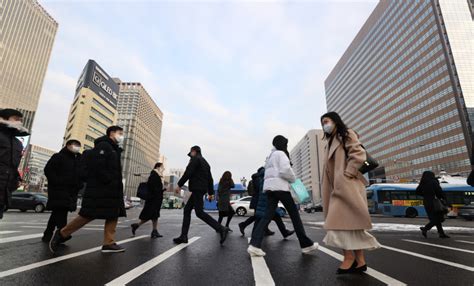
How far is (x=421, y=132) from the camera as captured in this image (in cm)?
7144

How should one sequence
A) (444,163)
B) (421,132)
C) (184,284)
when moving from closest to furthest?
(184,284), (444,163), (421,132)

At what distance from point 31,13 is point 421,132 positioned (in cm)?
15135

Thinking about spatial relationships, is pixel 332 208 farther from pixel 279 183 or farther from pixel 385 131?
pixel 385 131

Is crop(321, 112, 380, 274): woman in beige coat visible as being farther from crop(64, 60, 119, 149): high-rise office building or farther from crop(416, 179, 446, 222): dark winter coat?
crop(64, 60, 119, 149): high-rise office building

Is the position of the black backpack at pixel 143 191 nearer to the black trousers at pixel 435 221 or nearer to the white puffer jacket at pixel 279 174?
the white puffer jacket at pixel 279 174

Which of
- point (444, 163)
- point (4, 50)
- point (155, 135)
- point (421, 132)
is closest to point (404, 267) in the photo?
point (444, 163)

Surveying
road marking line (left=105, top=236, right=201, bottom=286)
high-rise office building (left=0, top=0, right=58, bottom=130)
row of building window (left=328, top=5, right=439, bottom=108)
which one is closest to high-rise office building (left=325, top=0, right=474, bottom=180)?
row of building window (left=328, top=5, right=439, bottom=108)

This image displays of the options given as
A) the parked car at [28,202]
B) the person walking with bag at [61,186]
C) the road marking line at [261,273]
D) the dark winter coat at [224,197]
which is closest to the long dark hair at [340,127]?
the road marking line at [261,273]

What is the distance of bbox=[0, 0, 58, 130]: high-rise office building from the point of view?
304 feet

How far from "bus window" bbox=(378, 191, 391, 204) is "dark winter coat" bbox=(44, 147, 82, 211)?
24.3 m

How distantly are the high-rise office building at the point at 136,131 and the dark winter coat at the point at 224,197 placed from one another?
102686 millimetres

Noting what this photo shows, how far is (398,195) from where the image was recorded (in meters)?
21.9

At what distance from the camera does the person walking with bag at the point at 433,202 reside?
6.73m

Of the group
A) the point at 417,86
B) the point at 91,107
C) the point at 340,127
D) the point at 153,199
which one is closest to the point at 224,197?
the point at 153,199
